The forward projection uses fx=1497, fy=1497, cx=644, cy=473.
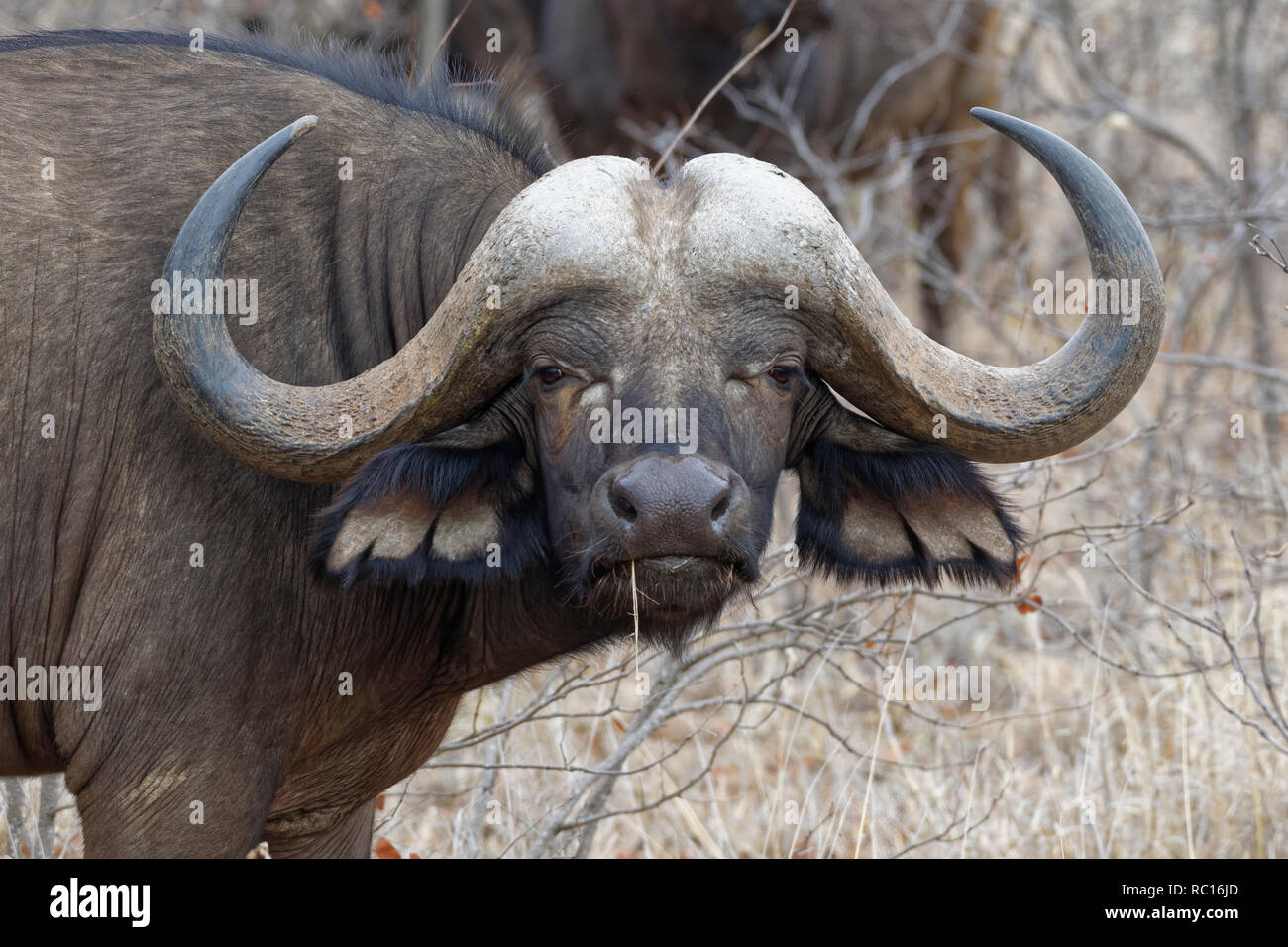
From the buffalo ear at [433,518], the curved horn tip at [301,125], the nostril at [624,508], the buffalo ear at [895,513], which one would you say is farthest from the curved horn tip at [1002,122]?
the curved horn tip at [301,125]

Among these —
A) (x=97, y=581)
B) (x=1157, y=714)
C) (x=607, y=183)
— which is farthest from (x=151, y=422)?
(x=1157, y=714)

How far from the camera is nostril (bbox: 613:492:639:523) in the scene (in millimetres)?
3346

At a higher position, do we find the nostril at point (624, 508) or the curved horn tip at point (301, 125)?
the curved horn tip at point (301, 125)

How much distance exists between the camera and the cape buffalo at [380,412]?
352cm

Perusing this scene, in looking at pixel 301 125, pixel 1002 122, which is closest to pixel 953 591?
pixel 1002 122

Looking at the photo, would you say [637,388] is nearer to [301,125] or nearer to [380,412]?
[380,412]

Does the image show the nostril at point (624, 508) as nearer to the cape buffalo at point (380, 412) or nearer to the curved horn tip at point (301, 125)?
the cape buffalo at point (380, 412)

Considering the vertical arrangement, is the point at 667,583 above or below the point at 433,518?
below

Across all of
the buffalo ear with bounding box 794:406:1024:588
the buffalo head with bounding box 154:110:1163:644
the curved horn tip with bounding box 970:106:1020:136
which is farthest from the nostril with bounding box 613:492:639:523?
the curved horn tip with bounding box 970:106:1020:136

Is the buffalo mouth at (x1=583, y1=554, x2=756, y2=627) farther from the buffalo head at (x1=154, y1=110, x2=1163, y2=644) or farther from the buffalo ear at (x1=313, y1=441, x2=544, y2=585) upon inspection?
the buffalo ear at (x1=313, y1=441, x2=544, y2=585)

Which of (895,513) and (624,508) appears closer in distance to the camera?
(624,508)

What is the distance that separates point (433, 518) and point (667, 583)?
25.8 inches

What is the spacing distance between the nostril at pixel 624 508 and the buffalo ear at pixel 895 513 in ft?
2.47

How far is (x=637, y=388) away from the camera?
345 cm
